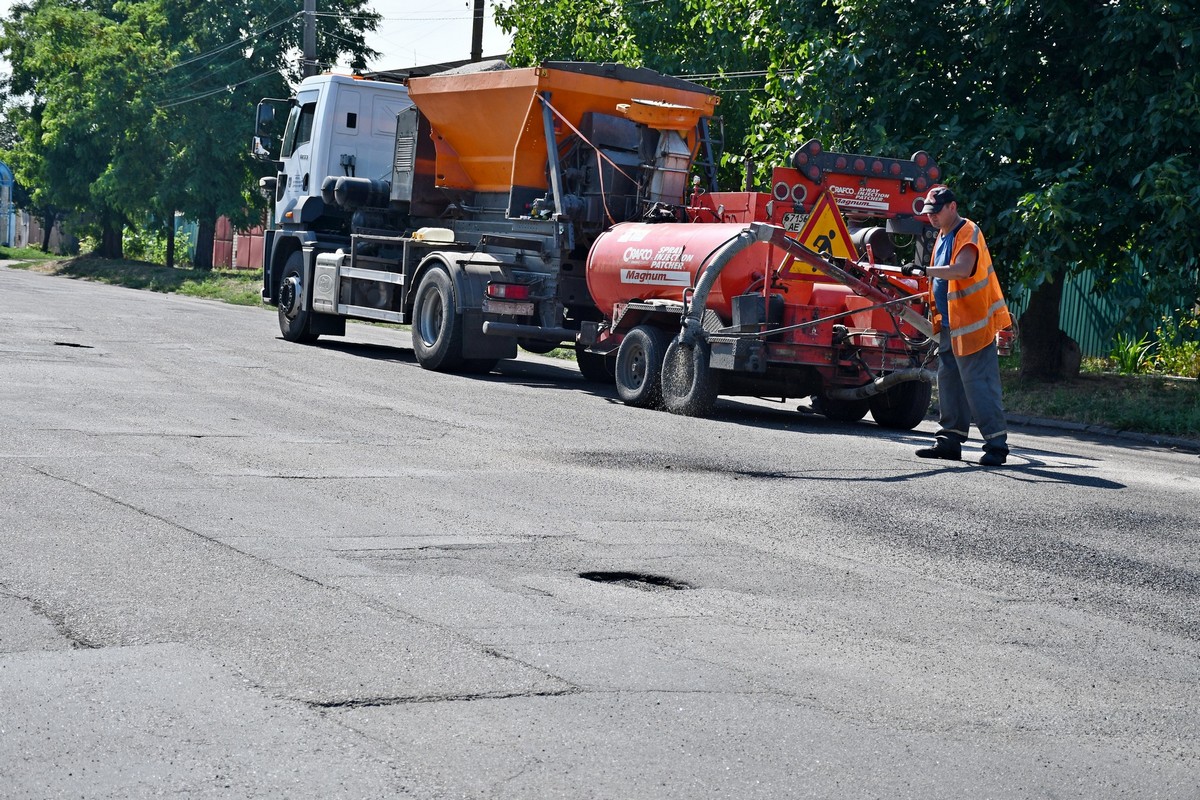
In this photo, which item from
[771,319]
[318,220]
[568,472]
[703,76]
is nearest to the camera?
[568,472]

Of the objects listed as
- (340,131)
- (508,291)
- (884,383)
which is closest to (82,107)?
(340,131)

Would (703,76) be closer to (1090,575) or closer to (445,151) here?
(445,151)

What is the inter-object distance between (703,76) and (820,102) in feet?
24.8

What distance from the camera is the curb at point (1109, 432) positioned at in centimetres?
1323

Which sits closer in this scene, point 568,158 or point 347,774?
point 347,774

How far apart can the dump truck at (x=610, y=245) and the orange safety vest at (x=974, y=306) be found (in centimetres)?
72

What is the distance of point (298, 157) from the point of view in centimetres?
1988

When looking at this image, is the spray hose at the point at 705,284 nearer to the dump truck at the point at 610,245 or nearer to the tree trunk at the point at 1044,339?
the dump truck at the point at 610,245

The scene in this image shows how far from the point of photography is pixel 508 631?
5062 millimetres

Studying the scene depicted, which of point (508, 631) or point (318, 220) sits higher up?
point (318, 220)

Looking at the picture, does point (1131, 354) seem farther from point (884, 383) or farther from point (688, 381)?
point (688, 381)

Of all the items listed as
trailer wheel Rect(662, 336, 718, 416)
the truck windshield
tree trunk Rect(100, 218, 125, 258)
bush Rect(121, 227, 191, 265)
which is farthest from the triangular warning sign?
bush Rect(121, 227, 191, 265)

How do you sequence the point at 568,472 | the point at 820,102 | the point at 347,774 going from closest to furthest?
1. the point at 347,774
2. the point at 568,472
3. the point at 820,102

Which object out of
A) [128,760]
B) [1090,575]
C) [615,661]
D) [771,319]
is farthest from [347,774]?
[771,319]
